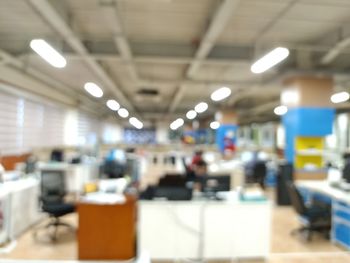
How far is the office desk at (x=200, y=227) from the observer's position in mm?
4297

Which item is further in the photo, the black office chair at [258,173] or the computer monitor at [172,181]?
the black office chair at [258,173]

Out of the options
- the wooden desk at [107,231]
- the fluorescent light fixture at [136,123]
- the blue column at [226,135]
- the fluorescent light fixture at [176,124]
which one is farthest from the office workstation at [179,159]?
the fluorescent light fixture at [176,124]

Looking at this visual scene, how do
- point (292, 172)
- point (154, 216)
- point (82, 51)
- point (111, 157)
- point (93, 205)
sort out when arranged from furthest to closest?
1. point (111, 157)
2. point (292, 172)
3. point (82, 51)
4. point (154, 216)
5. point (93, 205)

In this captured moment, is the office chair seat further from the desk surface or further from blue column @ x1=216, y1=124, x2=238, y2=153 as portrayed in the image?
blue column @ x1=216, y1=124, x2=238, y2=153

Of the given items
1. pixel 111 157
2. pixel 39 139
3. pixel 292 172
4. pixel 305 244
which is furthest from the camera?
pixel 39 139

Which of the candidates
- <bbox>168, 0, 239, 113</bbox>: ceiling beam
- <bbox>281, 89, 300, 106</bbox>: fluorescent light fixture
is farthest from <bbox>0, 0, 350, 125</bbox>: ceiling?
<bbox>281, 89, 300, 106</bbox>: fluorescent light fixture

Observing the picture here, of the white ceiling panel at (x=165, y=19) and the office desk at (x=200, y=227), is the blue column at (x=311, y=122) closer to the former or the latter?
the white ceiling panel at (x=165, y=19)

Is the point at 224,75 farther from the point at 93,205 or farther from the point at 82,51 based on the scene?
the point at 93,205

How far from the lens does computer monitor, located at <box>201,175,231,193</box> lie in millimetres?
4852

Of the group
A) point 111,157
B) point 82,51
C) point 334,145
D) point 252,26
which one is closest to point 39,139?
point 111,157

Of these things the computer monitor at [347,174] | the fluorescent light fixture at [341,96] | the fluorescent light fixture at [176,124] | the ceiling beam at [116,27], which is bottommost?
the computer monitor at [347,174]

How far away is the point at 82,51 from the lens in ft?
19.7

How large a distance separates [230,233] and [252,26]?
125 inches

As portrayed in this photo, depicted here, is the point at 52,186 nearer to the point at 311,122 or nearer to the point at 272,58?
the point at 272,58
